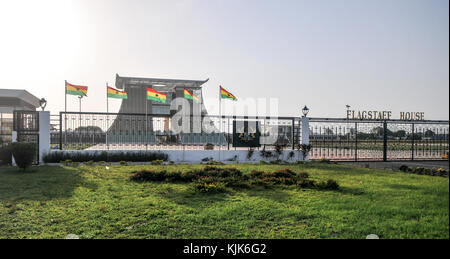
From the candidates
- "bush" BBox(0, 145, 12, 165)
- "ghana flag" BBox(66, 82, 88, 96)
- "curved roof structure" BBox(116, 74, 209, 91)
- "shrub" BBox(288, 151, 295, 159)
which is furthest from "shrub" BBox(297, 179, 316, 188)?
"curved roof structure" BBox(116, 74, 209, 91)

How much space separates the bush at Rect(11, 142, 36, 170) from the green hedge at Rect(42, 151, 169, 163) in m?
2.39

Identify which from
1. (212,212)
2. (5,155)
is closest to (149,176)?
(212,212)

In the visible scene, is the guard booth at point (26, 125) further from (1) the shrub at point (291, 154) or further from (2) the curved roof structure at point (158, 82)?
(2) the curved roof structure at point (158, 82)

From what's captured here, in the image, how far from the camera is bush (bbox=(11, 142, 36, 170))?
9023mm

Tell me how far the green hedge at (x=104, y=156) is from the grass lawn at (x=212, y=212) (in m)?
5.58

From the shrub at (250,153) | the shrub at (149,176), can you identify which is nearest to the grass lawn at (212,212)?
the shrub at (149,176)

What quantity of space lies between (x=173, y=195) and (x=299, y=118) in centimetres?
950

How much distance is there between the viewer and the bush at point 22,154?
902 centimetres

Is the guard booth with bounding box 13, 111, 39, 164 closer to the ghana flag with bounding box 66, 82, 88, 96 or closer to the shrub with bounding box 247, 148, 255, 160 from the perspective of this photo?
the ghana flag with bounding box 66, 82, 88, 96

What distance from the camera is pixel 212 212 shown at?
428cm

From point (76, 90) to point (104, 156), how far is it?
593 centimetres

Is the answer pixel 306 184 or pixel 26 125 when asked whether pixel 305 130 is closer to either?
pixel 306 184

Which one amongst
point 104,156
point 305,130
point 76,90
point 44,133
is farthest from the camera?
point 76,90
